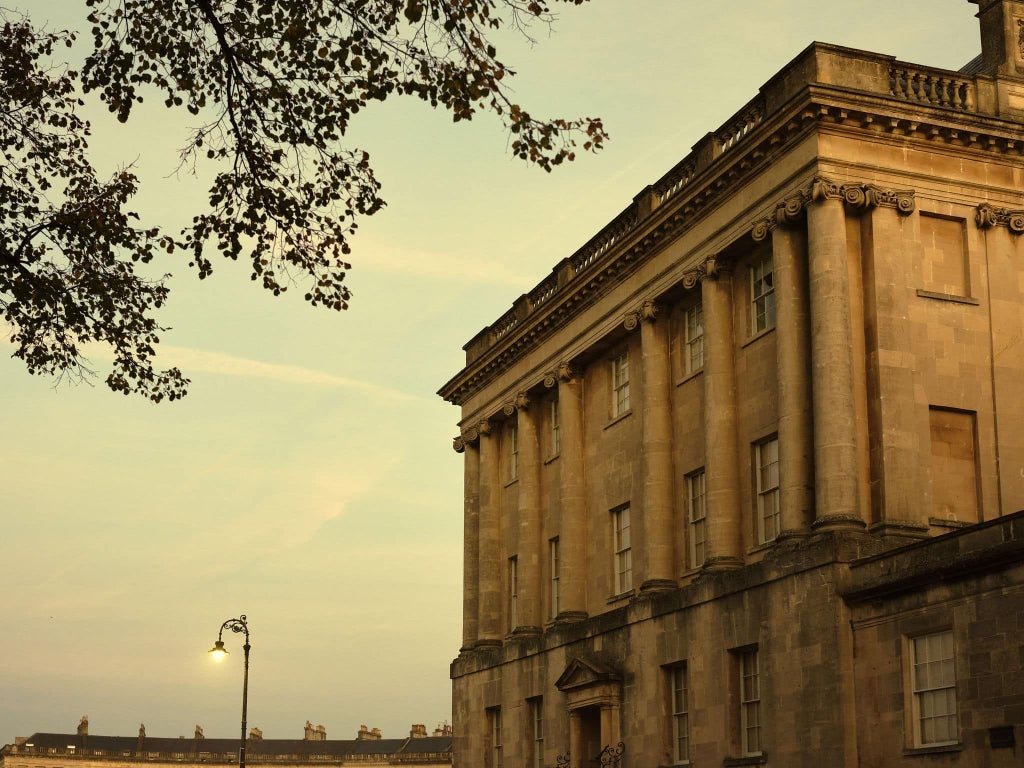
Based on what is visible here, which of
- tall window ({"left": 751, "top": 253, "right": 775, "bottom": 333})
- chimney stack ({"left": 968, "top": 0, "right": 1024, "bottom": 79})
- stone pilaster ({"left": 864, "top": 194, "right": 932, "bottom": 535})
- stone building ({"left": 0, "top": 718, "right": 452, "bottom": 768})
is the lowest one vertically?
stone building ({"left": 0, "top": 718, "right": 452, "bottom": 768})

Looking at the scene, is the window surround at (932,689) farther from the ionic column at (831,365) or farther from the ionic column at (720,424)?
the ionic column at (720,424)

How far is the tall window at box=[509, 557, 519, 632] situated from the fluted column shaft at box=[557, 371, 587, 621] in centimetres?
427

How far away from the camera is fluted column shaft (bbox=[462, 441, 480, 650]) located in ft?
183

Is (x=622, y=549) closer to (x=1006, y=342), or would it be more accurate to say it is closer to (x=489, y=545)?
(x=489, y=545)

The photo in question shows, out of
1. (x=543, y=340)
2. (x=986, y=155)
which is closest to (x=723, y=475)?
(x=986, y=155)

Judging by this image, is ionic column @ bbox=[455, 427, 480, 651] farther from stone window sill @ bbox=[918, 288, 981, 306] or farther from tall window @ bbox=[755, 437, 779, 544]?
stone window sill @ bbox=[918, 288, 981, 306]

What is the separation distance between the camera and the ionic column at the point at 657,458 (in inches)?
1624

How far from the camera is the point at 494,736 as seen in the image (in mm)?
52000

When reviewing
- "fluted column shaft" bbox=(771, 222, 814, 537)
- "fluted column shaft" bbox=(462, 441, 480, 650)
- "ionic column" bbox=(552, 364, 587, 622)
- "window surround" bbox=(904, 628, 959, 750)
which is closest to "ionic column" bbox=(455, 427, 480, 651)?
"fluted column shaft" bbox=(462, 441, 480, 650)

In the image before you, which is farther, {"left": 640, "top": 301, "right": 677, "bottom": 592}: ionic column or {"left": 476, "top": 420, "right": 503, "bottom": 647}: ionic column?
{"left": 476, "top": 420, "right": 503, "bottom": 647}: ionic column

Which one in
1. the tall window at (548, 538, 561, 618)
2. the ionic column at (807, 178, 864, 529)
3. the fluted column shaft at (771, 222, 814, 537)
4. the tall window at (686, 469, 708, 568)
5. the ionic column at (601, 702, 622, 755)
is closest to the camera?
the ionic column at (807, 178, 864, 529)

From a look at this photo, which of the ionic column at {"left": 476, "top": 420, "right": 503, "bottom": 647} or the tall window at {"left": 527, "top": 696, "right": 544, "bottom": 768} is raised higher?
the ionic column at {"left": 476, "top": 420, "right": 503, "bottom": 647}

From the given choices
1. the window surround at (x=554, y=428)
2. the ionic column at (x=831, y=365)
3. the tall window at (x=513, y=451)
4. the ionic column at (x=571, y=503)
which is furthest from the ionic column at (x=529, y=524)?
the ionic column at (x=831, y=365)

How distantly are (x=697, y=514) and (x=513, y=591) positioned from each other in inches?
540
